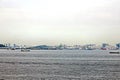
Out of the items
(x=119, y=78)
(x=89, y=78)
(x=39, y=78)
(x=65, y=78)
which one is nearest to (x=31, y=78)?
(x=39, y=78)

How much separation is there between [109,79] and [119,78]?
289cm

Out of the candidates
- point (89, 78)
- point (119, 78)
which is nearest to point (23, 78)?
point (89, 78)

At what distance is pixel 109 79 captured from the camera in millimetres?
78125

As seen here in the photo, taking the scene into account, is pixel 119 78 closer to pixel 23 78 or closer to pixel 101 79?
pixel 101 79

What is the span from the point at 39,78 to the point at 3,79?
7.45 meters

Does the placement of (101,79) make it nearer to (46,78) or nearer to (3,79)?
(46,78)

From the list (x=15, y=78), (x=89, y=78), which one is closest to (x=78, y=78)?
(x=89, y=78)

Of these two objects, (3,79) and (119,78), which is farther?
(119,78)

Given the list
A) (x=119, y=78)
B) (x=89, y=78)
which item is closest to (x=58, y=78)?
(x=89, y=78)

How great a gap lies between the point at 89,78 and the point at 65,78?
5065 mm

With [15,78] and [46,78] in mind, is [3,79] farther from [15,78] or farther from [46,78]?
[46,78]

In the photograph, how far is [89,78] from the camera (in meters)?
79.4

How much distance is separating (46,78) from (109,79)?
12783mm

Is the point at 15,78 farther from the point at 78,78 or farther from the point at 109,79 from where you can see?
the point at 109,79
